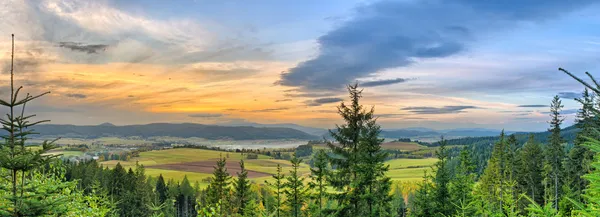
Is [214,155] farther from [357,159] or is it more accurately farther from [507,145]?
[357,159]

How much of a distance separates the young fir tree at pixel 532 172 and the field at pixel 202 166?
62350 millimetres

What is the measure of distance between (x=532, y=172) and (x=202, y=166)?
393 feet

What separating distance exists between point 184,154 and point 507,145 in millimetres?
158310

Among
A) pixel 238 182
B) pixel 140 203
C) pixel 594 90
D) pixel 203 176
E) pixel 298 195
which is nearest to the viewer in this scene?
pixel 594 90

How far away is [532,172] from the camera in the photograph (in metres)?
54.7

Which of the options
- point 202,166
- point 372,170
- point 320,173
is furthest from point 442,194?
point 202,166

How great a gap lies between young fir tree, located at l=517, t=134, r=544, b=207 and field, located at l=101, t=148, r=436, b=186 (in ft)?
205

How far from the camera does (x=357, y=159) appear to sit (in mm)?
24328

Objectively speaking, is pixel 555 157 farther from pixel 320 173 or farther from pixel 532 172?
pixel 320 173

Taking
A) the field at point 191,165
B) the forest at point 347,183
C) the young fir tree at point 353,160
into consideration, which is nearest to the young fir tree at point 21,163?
the forest at point 347,183

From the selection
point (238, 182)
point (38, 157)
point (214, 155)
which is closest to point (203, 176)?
point (214, 155)

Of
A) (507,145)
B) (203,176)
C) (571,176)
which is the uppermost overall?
(507,145)

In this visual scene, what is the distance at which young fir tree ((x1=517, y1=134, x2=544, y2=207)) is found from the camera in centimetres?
5253

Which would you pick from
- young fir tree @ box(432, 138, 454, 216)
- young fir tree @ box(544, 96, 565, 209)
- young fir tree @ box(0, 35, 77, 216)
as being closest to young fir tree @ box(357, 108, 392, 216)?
young fir tree @ box(432, 138, 454, 216)
